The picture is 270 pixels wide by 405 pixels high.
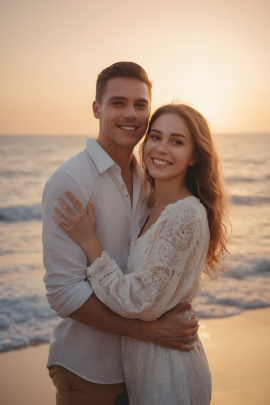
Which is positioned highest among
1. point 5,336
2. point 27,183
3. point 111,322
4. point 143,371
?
point 111,322

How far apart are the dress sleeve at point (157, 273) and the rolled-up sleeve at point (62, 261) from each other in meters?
0.08

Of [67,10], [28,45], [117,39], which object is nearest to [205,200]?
[117,39]

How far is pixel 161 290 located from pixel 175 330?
10.5 inches

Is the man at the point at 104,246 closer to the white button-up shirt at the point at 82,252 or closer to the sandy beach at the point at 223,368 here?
the white button-up shirt at the point at 82,252

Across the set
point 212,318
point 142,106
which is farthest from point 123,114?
point 212,318

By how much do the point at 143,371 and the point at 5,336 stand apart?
3179 mm

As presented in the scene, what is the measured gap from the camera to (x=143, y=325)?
2.66m

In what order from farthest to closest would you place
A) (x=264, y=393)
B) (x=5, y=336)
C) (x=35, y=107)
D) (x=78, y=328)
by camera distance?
(x=35, y=107) < (x=5, y=336) < (x=264, y=393) < (x=78, y=328)

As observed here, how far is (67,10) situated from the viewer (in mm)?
10805

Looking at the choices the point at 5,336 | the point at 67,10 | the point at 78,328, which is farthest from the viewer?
the point at 67,10

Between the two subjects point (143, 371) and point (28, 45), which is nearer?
point (143, 371)

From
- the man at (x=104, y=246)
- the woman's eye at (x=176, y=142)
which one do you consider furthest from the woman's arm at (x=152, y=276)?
the woman's eye at (x=176, y=142)

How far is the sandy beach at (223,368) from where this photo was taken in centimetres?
427

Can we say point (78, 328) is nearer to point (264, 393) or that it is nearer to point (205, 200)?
→ point (205, 200)
